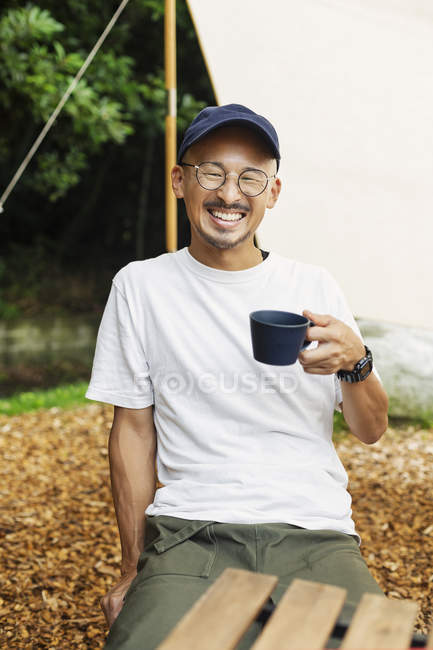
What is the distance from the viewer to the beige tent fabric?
314 cm

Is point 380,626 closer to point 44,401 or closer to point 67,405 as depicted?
point 67,405

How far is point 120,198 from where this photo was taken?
1028 centimetres

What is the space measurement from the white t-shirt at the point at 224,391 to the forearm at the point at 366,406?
2.5 inches

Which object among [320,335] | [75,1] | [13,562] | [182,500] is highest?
[75,1]

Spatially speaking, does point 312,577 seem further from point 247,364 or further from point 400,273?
point 400,273

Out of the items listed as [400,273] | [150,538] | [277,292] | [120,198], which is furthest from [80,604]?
[120,198]

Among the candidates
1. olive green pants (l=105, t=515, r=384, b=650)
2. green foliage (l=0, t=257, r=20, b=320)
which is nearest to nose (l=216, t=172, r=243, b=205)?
olive green pants (l=105, t=515, r=384, b=650)

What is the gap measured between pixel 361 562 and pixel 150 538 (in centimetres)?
47

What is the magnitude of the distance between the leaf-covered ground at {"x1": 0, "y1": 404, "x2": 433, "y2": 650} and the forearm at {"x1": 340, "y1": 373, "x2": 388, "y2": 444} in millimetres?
1223

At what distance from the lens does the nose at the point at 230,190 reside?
1608 millimetres

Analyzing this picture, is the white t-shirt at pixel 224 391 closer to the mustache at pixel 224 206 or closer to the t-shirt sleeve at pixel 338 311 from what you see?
the t-shirt sleeve at pixel 338 311

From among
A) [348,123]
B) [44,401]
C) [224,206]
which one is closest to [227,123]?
[224,206]

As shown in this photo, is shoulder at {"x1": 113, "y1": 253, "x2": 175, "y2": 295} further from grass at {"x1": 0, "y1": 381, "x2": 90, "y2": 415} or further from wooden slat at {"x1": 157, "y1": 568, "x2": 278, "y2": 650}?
grass at {"x1": 0, "y1": 381, "x2": 90, "y2": 415}

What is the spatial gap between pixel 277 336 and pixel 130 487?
2.16 ft
